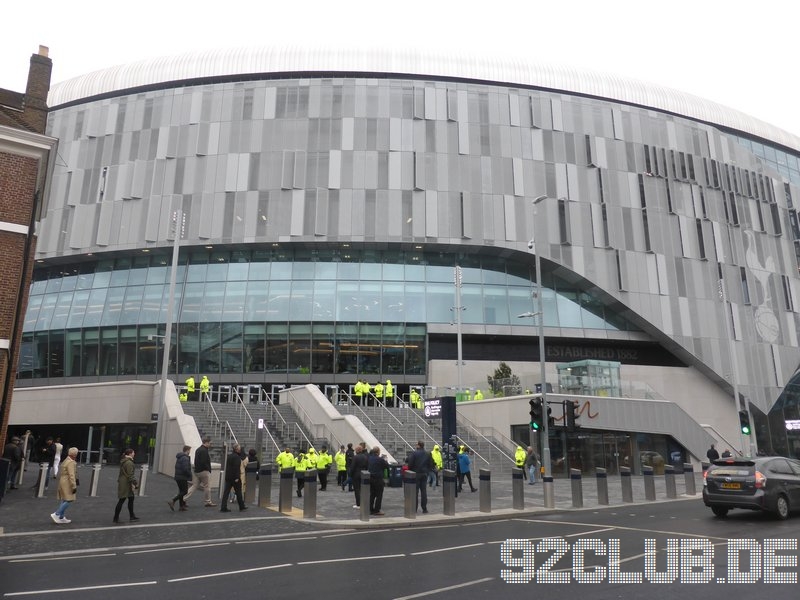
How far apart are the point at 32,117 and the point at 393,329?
27.8 meters

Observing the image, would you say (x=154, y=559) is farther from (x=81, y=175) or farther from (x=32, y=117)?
(x=81, y=175)

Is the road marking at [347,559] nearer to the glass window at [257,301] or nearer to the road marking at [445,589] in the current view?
the road marking at [445,589]

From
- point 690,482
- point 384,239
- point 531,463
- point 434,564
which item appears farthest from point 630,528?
point 384,239

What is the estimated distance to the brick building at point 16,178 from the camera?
1645 cm

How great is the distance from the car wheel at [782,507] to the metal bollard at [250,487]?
44.1 feet

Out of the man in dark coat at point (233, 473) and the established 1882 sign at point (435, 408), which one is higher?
the established 1882 sign at point (435, 408)

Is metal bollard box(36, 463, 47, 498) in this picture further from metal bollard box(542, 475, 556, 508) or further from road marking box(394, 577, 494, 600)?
road marking box(394, 577, 494, 600)

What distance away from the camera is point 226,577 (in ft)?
27.0

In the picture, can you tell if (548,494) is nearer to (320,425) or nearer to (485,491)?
(485,491)

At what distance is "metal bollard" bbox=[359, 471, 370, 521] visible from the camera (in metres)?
13.8

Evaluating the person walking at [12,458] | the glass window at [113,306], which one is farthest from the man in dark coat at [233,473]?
the glass window at [113,306]

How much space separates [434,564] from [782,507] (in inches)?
370

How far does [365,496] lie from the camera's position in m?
13.8

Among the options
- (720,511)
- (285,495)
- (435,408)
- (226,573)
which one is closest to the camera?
(226,573)
